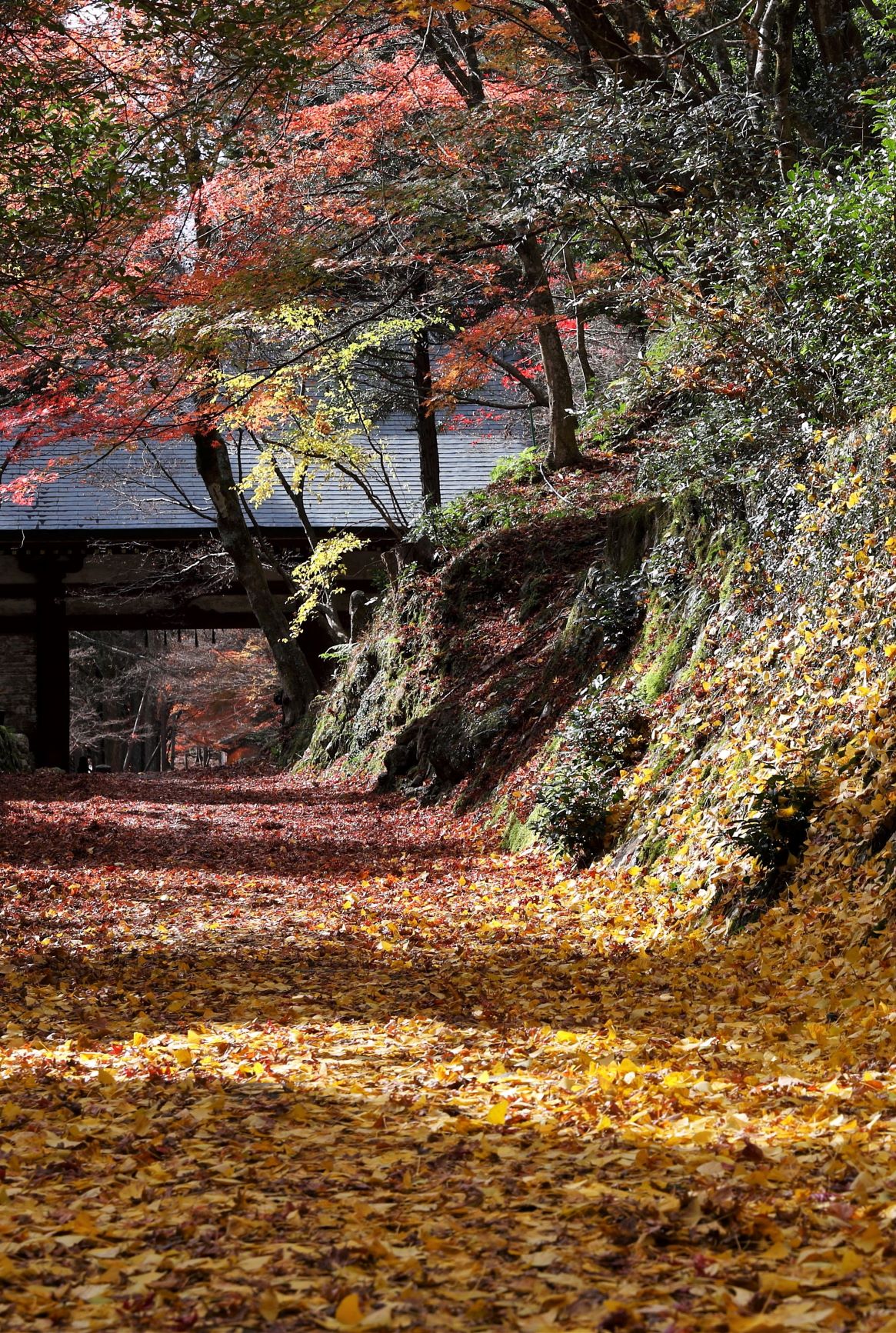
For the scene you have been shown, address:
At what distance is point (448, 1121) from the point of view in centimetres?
369

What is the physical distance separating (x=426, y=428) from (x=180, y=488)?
556 cm

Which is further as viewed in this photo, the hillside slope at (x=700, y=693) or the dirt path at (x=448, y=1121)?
the hillside slope at (x=700, y=693)

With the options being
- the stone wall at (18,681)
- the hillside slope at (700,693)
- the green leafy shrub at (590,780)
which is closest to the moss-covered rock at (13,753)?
the stone wall at (18,681)

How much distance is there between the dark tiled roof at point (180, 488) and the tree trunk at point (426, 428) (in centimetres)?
199

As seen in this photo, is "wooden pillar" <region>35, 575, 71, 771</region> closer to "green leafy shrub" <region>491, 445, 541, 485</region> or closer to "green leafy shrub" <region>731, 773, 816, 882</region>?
"green leafy shrub" <region>491, 445, 541, 485</region>

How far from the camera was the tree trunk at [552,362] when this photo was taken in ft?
43.4

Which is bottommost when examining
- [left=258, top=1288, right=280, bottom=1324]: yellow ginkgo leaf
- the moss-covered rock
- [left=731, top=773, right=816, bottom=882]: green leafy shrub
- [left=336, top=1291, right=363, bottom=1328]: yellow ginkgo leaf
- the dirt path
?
the moss-covered rock

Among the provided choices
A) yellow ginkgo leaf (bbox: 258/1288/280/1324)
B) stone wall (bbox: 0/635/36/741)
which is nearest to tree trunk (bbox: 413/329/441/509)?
stone wall (bbox: 0/635/36/741)

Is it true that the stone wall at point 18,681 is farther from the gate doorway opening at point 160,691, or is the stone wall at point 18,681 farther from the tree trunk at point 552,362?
the tree trunk at point 552,362

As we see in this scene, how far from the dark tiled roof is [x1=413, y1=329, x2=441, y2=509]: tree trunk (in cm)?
199

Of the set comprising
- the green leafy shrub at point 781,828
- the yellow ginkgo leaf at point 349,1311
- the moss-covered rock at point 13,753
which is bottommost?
the moss-covered rock at point 13,753

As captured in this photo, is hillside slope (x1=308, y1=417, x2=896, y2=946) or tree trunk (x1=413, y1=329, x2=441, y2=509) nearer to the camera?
hillside slope (x1=308, y1=417, x2=896, y2=946)

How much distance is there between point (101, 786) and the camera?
17109 millimetres

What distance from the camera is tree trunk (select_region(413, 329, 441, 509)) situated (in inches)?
685
